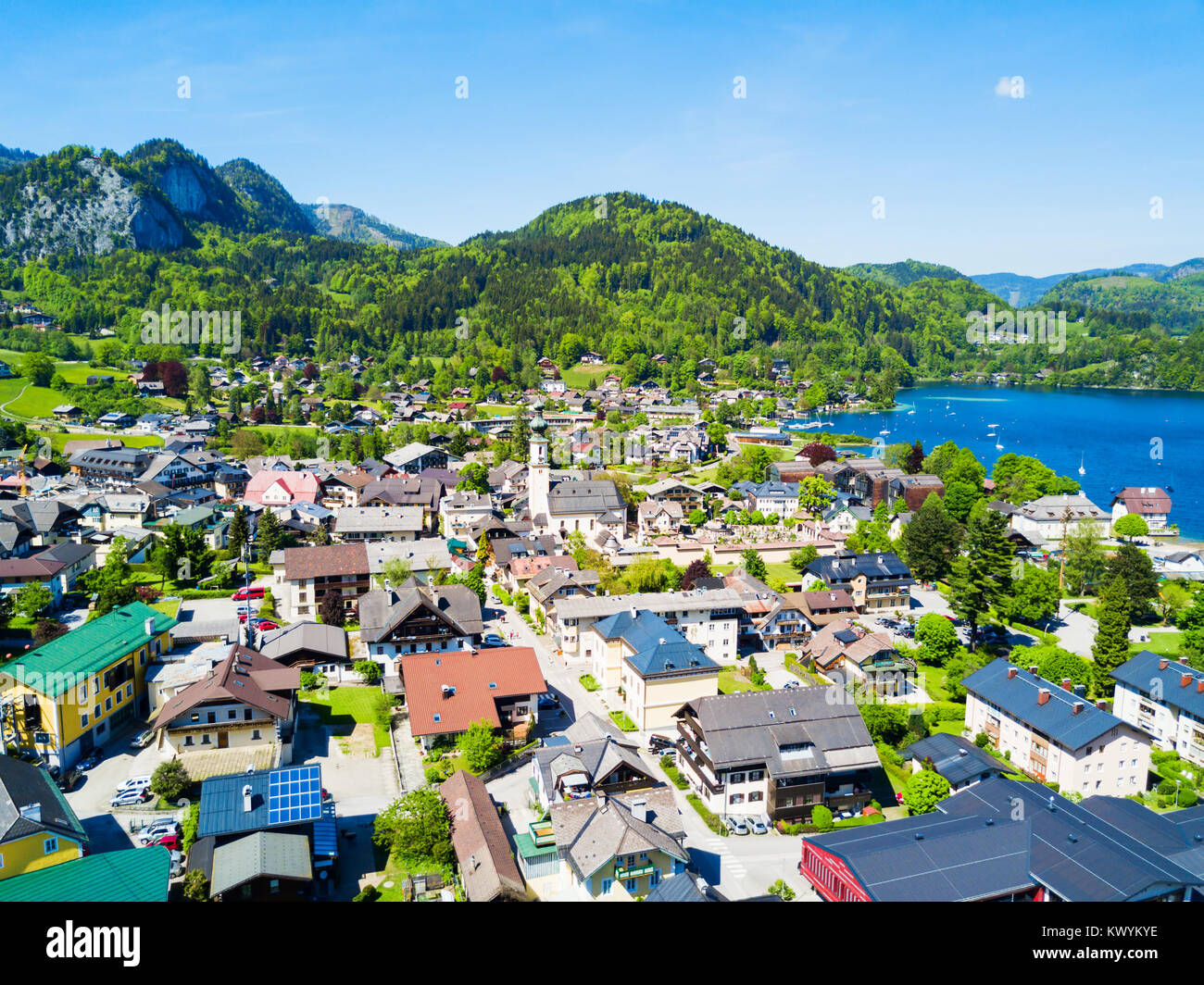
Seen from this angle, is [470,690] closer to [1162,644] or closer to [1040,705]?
[1040,705]

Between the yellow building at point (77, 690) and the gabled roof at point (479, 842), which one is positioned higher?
the yellow building at point (77, 690)

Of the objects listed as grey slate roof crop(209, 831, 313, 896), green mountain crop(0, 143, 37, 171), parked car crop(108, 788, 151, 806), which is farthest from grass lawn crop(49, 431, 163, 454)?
green mountain crop(0, 143, 37, 171)

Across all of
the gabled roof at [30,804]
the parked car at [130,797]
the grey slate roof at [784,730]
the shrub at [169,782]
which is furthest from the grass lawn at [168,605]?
the grey slate roof at [784,730]

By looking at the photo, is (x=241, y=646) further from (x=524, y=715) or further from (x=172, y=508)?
(x=172, y=508)

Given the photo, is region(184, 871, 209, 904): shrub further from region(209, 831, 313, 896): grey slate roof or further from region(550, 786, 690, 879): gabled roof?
region(550, 786, 690, 879): gabled roof

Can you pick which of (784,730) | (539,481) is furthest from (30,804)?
(539,481)

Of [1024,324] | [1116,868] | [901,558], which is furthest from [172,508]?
[1024,324]

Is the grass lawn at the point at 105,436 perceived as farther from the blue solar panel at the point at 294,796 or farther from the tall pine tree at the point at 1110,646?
the tall pine tree at the point at 1110,646
